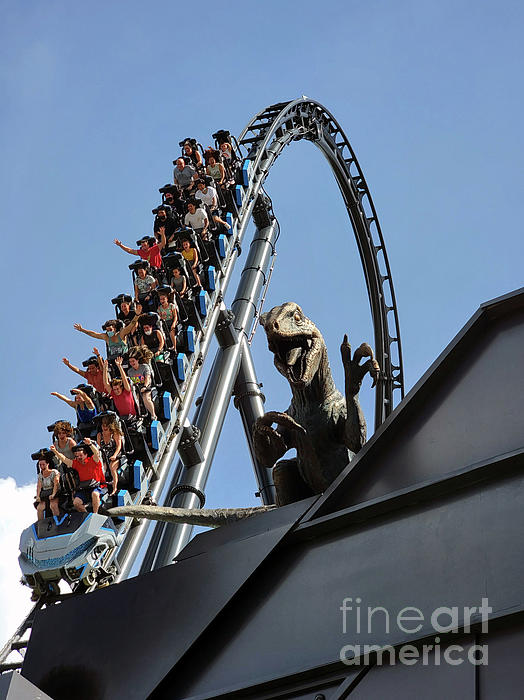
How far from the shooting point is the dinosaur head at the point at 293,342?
410 cm

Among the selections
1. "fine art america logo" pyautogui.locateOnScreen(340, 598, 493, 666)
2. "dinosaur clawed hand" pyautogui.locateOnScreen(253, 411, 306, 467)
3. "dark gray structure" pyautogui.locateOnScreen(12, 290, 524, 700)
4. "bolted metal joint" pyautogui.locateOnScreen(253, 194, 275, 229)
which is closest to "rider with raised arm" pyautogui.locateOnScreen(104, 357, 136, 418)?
"bolted metal joint" pyautogui.locateOnScreen(253, 194, 275, 229)

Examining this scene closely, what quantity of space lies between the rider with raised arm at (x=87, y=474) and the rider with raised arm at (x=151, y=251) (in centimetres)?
442

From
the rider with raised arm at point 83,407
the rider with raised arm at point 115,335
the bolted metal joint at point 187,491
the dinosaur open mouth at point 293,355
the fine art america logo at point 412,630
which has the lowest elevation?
the fine art america logo at point 412,630

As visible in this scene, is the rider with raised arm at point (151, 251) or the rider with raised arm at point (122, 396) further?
the rider with raised arm at point (151, 251)

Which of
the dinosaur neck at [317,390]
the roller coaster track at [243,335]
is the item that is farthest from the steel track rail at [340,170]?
the dinosaur neck at [317,390]

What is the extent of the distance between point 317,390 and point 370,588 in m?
1.83

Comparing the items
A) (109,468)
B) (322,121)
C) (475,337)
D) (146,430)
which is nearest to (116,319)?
(146,430)

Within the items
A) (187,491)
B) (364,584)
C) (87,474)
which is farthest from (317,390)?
(187,491)

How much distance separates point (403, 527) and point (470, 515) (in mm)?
220

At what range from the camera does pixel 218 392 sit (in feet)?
40.4

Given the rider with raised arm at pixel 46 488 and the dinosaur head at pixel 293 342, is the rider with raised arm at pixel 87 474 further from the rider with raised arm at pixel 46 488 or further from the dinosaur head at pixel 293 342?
the dinosaur head at pixel 293 342

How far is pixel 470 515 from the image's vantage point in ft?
8.41

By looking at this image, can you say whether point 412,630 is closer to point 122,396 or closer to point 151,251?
point 122,396

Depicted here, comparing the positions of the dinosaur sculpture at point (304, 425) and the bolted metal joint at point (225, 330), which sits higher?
the bolted metal joint at point (225, 330)
